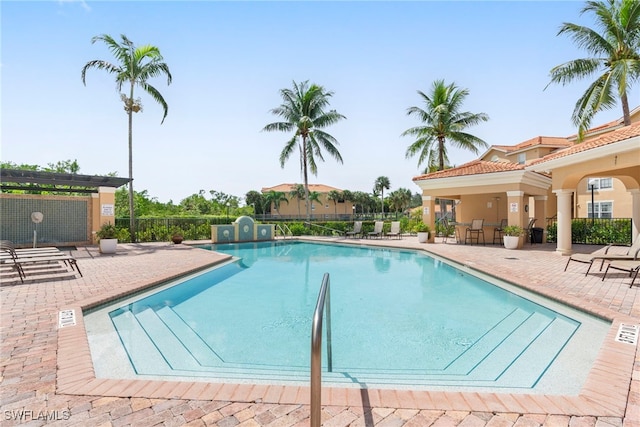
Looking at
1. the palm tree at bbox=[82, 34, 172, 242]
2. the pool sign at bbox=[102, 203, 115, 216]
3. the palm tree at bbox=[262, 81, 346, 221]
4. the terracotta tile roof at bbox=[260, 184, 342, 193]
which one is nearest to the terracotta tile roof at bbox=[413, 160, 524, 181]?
the palm tree at bbox=[262, 81, 346, 221]

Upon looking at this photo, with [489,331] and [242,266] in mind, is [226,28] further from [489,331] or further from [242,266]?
[489,331]

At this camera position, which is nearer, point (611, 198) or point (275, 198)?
point (611, 198)

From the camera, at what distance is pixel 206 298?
770 centimetres

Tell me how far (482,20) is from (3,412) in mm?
13076

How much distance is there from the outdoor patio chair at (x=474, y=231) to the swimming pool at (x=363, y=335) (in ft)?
31.1

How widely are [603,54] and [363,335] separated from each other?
21.3 meters

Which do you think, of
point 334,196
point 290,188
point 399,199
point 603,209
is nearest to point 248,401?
point 603,209

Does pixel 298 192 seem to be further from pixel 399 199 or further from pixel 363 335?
pixel 363 335

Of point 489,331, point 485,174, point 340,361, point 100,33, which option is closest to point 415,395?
point 340,361

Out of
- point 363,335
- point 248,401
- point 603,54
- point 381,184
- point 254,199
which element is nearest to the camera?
point 248,401

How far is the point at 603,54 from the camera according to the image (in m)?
17.1

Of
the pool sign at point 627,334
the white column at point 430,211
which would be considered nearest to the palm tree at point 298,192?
the white column at point 430,211

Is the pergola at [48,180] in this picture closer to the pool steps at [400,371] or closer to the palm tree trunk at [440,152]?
the pool steps at [400,371]

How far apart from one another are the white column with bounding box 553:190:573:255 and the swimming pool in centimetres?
567
